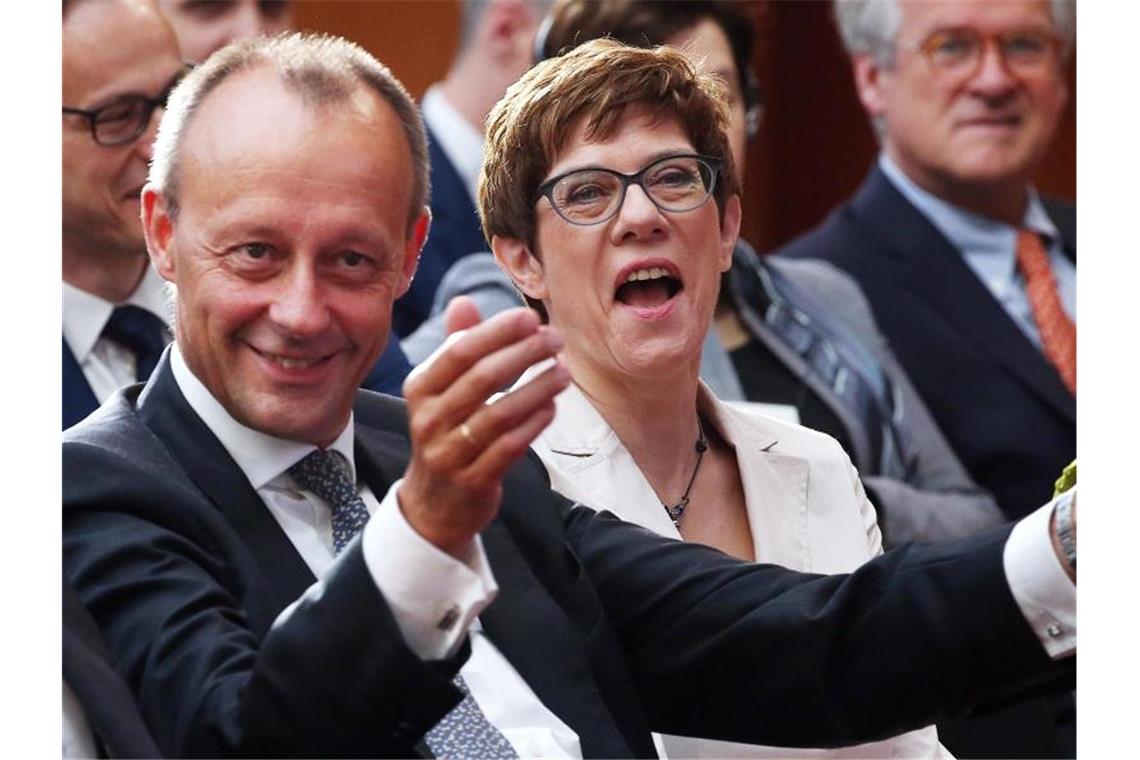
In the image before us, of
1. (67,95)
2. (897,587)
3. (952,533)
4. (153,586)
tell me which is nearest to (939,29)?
(952,533)

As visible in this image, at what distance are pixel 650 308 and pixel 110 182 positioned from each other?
105cm

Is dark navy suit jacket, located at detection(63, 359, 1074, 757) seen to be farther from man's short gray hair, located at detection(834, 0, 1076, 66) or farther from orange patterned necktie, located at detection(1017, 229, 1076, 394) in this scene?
man's short gray hair, located at detection(834, 0, 1076, 66)

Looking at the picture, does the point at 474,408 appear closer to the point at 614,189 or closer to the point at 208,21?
the point at 614,189

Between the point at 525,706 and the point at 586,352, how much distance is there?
0.60 meters

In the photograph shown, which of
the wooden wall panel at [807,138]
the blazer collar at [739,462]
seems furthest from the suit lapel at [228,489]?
the wooden wall panel at [807,138]

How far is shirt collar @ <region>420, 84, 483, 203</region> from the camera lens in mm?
4273

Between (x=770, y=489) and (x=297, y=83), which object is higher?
(x=297, y=83)

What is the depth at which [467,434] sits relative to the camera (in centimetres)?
158

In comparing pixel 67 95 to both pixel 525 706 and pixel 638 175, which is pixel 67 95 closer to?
pixel 638 175

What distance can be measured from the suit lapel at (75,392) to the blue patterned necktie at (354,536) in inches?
37.3

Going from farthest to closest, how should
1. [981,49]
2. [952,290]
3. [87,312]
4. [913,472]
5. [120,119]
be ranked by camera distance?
[981,49]
[952,290]
[913,472]
[120,119]
[87,312]

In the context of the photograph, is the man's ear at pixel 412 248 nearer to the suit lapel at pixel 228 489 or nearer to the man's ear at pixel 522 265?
the suit lapel at pixel 228 489

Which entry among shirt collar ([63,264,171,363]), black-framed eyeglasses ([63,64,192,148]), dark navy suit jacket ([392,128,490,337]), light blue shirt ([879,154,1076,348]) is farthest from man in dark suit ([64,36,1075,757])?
light blue shirt ([879,154,1076,348])

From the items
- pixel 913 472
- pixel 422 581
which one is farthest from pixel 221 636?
pixel 913 472
